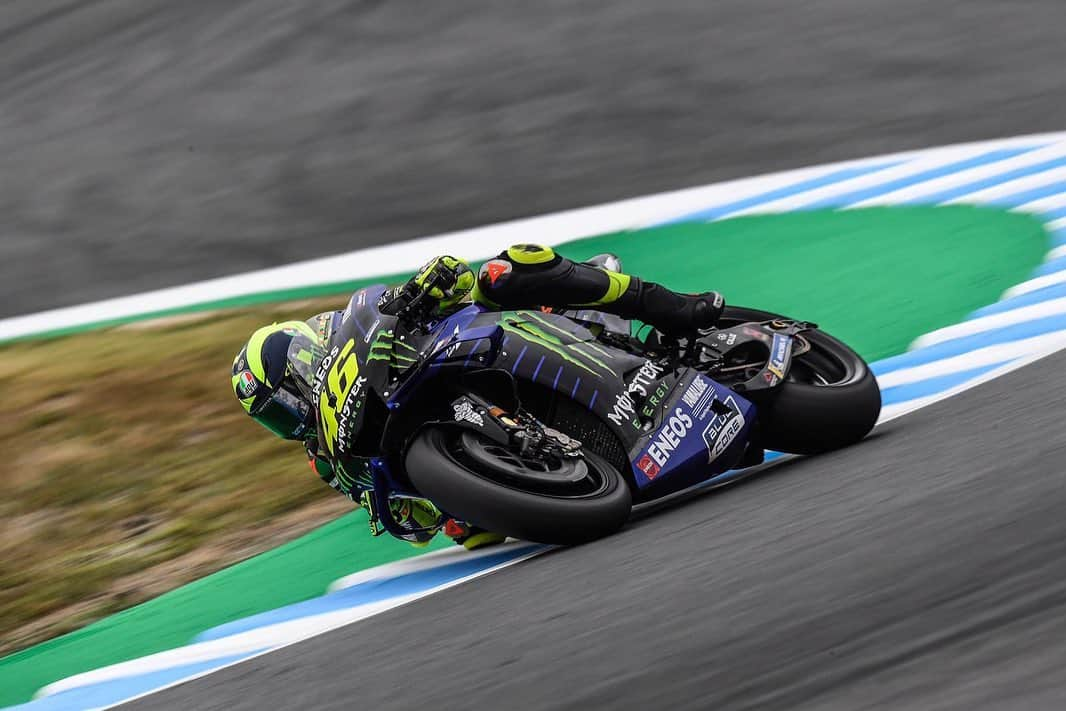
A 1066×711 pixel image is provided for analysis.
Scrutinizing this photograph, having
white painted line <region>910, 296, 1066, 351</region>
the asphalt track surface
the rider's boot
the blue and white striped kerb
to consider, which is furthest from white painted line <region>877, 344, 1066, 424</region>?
the rider's boot

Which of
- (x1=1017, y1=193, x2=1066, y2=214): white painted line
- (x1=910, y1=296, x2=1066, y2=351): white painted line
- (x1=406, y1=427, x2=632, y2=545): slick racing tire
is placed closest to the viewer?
(x1=406, y1=427, x2=632, y2=545): slick racing tire

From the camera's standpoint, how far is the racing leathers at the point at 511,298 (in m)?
5.74

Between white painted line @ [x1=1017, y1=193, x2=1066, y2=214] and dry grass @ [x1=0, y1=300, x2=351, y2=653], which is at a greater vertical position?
white painted line @ [x1=1017, y1=193, x2=1066, y2=214]

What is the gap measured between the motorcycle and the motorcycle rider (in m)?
0.07

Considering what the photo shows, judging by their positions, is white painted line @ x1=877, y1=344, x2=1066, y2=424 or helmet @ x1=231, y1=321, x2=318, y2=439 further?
white painted line @ x1=877, y1=344, x2=1066, y2=424

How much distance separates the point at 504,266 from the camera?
576 cm

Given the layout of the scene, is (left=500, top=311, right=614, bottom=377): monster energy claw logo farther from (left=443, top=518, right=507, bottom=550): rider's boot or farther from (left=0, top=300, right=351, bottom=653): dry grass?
(left=0, top=300, right=351, bottom=653): dry grass

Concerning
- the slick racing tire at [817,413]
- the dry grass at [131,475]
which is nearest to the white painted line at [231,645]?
the dry grass at [131,475]

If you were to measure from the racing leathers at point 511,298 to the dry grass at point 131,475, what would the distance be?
1.78 metres

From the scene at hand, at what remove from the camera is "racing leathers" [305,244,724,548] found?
574cm

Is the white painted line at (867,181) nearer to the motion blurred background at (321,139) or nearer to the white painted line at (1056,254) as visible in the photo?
the motion blurred background at (321,139)

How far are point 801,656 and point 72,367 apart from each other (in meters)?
7.76

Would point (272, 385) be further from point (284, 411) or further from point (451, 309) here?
point (451, 309)

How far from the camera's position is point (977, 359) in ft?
22.9
